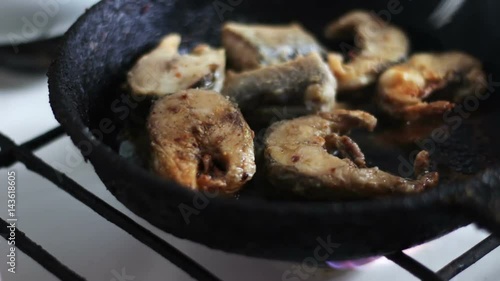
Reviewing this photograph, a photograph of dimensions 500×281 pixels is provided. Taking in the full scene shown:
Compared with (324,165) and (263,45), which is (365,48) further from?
(324,165)

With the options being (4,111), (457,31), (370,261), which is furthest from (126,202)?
(457,31)

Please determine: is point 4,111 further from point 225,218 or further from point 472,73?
point 472,73

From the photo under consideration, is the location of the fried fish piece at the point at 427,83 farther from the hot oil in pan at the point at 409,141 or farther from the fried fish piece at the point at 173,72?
the fried fish piece at the point at 173,72

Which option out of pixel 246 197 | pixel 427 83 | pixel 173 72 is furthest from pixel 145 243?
pixel 427 83

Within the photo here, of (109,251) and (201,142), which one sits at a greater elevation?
(201,142)

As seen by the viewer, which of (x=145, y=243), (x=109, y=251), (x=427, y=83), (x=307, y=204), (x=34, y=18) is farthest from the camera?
(x=34, y=18)
